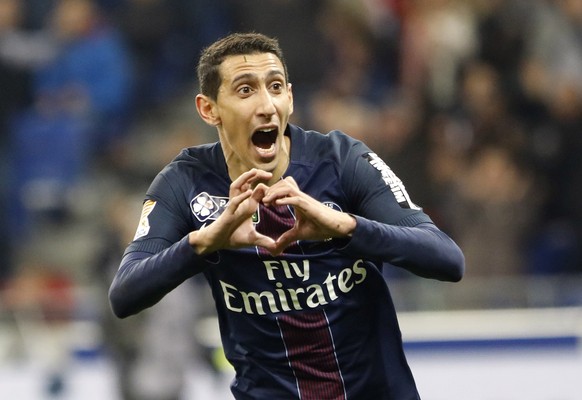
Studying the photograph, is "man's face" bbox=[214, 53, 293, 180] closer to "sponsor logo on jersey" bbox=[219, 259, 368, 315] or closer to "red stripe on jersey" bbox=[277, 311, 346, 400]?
"sponsor logo on jersey" bbox=[219, 259, 368, 315]

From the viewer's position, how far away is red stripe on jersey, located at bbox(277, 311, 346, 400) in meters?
3.88

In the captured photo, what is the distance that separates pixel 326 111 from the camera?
896 cm

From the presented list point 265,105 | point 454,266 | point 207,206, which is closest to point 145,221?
point 207,206

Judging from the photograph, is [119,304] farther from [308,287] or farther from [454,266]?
[454,266]

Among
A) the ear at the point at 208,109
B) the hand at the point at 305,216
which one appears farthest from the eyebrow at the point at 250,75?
the hand at the point at 305,216

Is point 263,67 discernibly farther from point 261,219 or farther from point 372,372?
point 372,372

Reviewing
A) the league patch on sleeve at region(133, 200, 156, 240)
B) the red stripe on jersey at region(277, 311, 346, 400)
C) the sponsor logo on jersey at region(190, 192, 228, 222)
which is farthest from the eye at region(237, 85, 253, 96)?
the red stripe on jersey at region(277, 311, 346, 400)

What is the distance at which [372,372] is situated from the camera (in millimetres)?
3906

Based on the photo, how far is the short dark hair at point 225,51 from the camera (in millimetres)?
3926

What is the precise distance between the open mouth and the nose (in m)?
0.09

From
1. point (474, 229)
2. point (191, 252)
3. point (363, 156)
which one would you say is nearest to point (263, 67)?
point (363, 156)

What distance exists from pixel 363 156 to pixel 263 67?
0.43 m

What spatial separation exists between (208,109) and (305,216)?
771 millimetres

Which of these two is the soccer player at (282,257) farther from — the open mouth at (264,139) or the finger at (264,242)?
the finger at (264,242)
